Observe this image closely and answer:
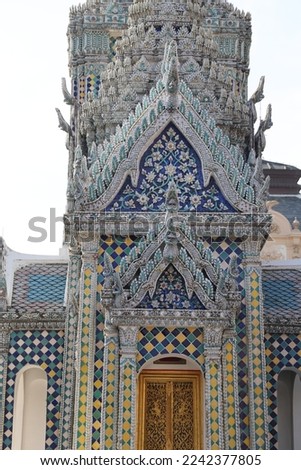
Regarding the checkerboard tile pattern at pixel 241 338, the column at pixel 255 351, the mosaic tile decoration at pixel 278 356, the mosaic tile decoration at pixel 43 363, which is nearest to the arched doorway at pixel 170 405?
the checkerboard tile pattern at pixel 241 338

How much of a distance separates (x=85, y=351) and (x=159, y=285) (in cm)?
207

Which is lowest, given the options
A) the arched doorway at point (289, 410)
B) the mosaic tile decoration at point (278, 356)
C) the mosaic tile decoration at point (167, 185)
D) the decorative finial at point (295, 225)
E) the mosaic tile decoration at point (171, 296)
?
the arched doorway at point (289, 410)

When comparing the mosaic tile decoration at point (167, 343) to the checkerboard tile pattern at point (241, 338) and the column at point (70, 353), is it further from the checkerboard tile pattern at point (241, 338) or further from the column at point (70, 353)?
the column at point (70, 353)

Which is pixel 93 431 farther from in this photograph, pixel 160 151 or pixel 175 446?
pixel 160 151

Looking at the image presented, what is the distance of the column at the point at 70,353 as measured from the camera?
2028 cm

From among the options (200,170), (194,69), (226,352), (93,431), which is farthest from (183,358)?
(194,69)

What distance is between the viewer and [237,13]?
28.3m

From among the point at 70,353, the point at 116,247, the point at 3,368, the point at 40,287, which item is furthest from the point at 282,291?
the point at 3,368

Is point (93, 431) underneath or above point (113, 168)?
underneath

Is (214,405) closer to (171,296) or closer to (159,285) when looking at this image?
(171,296)

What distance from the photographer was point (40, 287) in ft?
74.1

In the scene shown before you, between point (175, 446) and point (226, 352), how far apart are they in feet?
6.43

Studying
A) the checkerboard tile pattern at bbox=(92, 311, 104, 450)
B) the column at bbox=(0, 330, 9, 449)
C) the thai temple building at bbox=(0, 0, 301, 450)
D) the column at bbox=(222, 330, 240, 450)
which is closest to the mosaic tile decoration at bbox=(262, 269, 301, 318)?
the thai temple building at bbox=(0, 0, 301, 450)

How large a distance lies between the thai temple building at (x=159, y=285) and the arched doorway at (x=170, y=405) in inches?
1.0
